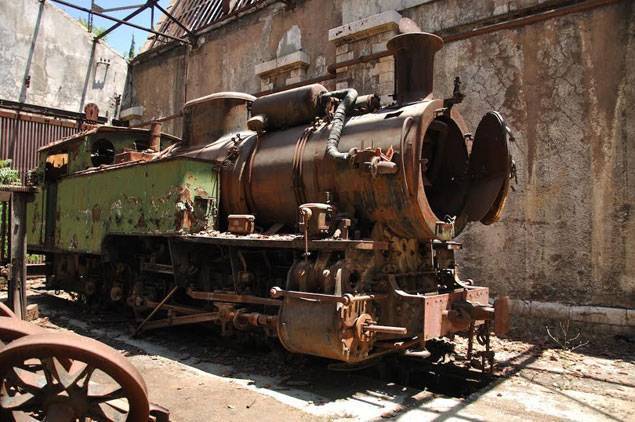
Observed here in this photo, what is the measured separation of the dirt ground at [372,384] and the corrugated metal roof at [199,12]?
8.58 m

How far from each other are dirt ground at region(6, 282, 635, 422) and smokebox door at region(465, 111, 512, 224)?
1.67 meters


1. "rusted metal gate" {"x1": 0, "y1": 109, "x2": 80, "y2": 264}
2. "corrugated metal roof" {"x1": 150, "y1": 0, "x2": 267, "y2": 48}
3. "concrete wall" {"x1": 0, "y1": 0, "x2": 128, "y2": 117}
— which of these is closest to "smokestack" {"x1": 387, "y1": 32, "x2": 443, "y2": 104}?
"corrugated metal roof" {"x1": 150, "y1": 0, "x2": 267, "y2": 48}

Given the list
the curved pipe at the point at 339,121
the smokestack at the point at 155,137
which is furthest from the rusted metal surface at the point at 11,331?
the smokestack at the point at 155,137

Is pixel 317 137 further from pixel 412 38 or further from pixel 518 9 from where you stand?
pixel 518 9

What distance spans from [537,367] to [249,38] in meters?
9.42

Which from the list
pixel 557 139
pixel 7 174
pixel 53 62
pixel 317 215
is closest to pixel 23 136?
pixel 7 174

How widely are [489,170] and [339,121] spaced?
1580 mm

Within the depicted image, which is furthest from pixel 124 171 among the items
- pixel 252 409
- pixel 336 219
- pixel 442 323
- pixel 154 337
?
pixel 442 323

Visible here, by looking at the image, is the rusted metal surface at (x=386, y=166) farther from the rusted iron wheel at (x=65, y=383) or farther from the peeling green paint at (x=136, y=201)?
the rusted iron wheel at (x=65, y=383)

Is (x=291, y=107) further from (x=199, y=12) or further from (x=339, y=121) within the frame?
(x=199, y=12)

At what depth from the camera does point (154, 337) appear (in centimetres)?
682

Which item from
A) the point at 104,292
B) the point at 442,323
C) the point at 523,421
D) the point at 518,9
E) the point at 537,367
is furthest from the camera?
the point at 104,292

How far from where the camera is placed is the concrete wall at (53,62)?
14.7 meters

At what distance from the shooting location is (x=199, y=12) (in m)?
14.7
